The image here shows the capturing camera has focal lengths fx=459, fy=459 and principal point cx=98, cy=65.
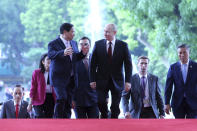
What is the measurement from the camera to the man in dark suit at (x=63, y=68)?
12.8 ft

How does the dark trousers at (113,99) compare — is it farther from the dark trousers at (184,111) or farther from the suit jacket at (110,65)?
the dark trousers at (184,111)

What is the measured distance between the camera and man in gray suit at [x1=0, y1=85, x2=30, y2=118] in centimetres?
462

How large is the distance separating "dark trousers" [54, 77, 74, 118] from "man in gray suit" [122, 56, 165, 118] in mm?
588

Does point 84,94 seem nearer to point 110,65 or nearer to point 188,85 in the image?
point 110,65

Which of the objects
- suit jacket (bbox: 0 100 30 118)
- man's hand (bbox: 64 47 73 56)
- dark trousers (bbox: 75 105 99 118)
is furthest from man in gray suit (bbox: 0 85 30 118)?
man's hand (bbox: 64 47 73 56)

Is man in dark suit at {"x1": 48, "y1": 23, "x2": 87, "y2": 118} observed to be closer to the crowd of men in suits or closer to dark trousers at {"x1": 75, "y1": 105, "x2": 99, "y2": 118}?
the crowd of men in suits

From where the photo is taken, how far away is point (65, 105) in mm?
3998

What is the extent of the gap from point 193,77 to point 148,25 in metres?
8.59

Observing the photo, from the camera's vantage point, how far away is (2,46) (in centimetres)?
2025

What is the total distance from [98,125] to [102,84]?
142cm

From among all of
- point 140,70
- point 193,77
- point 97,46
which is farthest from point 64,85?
point 193,77

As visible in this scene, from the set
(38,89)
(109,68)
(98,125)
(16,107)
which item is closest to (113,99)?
(109,68)

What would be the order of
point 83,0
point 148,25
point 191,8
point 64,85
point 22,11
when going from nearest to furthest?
1. point 64,85
2. point 191,8
3. point 148,25
4. point 83,0
5. point 22,11

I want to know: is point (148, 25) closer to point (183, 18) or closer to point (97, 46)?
point (183, 18)
